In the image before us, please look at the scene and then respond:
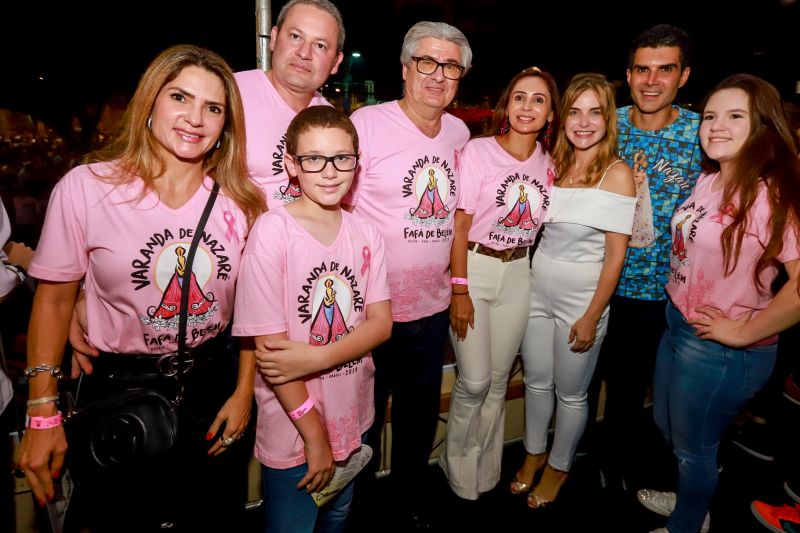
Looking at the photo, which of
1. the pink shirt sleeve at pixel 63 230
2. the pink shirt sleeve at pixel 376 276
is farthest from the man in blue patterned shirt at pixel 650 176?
the pink shirt sleeve at pixel 63 230

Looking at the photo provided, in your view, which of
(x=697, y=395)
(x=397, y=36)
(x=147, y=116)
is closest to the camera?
(x=147, y=116)

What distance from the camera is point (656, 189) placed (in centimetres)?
217

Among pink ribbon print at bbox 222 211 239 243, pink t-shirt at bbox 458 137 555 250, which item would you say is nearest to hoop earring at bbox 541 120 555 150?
pink t-shirt at bbox 458 137 555 250

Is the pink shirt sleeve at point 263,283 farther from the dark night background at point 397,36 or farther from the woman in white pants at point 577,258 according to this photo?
the dark night background at point 397,36

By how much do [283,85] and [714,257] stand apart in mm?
1771

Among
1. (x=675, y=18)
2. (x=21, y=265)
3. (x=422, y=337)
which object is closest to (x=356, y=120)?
(x=422, y=337)

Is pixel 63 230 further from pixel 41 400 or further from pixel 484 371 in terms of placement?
pixel 484 371

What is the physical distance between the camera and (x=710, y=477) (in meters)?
1.87

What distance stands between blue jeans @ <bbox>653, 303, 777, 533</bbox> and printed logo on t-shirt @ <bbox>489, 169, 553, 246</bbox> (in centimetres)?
72

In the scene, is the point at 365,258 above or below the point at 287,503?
above

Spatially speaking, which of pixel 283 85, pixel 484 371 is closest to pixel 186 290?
pixel 283 85

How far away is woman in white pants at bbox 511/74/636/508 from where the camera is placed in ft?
6.59

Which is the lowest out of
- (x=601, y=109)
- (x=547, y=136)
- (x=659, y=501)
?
(x=659, y=501)

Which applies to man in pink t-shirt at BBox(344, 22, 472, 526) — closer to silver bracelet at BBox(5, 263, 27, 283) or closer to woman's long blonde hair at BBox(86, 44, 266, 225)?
woman's long blonde hair at BBox(86, 44, 266, 225)
